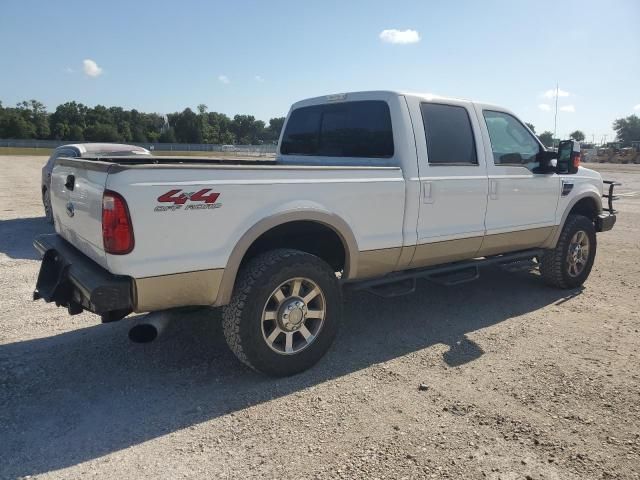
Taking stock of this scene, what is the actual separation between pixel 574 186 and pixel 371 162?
112 inches

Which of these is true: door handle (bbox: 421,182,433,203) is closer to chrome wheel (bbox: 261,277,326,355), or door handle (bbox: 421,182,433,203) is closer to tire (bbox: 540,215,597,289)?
chrome wheel (bbox: 261,277,326,355)

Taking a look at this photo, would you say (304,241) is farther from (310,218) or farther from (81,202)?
(81,202)

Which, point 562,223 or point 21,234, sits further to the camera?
point 21,234

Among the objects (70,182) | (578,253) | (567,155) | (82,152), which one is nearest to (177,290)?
(70,182)

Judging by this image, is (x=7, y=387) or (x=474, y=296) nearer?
(x=7, y=387)

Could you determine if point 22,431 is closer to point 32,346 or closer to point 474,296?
point 32,346

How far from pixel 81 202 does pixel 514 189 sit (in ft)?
12.9

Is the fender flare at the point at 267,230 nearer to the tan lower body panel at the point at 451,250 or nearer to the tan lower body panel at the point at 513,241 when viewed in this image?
the tan lower body panel at the point at 451,250

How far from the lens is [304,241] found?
409cm

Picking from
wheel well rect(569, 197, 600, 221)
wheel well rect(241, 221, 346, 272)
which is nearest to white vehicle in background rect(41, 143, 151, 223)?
wheel well rect(241, 221, 346, 272)

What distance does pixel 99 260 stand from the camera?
3.08 m

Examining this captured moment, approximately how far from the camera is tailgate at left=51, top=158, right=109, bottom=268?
297 cm

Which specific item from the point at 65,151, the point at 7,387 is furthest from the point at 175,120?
the point at 7,387

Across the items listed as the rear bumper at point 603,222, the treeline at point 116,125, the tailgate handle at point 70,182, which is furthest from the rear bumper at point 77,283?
the treeline at point 116,125
